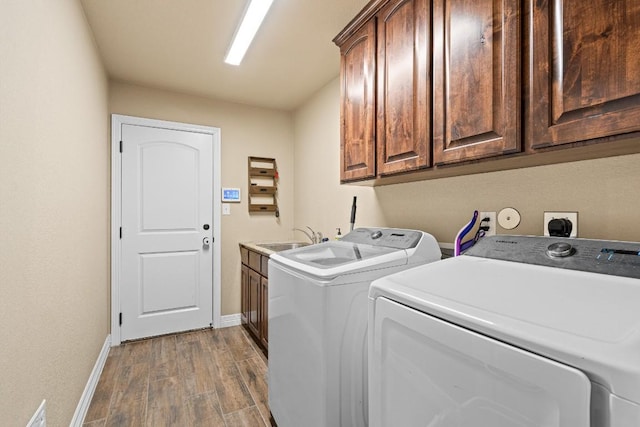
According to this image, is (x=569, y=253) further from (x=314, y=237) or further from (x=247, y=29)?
(x=314, y=237)

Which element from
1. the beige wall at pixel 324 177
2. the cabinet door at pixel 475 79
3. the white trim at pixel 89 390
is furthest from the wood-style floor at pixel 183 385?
the cabinet door at pixel 475 79

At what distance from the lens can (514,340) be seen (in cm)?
58

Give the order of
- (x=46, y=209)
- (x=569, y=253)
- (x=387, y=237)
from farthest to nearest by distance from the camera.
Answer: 1. (x=387, y=237)
2. (x=46, y=209)
3. (x=569, y=253)

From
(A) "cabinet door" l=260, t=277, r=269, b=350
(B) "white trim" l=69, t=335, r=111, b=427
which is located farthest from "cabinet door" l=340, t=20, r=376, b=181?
(B) "white trim" l=69, t=335, r=111, b=427

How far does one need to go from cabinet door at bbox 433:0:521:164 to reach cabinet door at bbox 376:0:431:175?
0.20 ft

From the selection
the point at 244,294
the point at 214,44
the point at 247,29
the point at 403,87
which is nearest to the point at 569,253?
the point at 403,87

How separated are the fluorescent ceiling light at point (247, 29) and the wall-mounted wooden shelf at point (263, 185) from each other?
1241 mm

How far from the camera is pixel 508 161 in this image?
1220 mm

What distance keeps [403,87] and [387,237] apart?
0.79 m

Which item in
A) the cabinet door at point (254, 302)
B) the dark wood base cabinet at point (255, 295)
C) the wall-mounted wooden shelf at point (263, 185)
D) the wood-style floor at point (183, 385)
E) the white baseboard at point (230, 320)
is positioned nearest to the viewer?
the wood-style floor at point (183, 385)

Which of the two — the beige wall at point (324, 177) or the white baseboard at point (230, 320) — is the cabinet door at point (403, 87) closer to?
the beige wall at point (324, 177)

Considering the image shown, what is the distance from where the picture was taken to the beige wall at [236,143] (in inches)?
120

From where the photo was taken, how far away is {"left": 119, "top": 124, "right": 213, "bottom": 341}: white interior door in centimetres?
295

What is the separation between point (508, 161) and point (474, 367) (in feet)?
2.93
